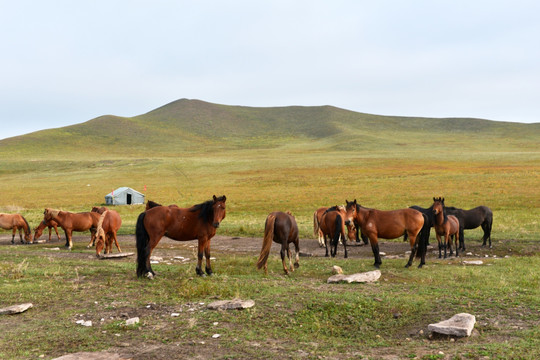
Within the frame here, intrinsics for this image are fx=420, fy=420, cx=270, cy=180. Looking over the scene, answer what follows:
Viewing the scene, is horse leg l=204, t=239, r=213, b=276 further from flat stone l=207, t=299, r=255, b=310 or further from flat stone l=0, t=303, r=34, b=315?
flat stone l=0, t=303, r=34, b=315

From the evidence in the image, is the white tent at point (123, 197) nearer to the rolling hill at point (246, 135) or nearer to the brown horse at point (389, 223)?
the brown horse at point (389, 223)

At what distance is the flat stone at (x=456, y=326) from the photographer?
23.6 feet

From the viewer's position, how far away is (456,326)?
732 cm

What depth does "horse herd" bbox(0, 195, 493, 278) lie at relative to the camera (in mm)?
11656

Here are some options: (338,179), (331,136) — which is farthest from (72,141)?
(338,179)

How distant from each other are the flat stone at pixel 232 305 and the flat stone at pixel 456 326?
11.3ft

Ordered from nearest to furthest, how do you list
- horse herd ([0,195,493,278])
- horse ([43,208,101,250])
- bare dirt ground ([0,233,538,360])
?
bare dirt ground ([0,233,538,360]) → horse herd ([0,195,493,278]) → horse ([43,208,101,250])

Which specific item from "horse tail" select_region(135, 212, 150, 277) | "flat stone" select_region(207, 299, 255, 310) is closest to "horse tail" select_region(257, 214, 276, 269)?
"horse tail" select_region(135, 212, 150, 277)

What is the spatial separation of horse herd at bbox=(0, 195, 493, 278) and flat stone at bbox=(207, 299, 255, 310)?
2932 mm

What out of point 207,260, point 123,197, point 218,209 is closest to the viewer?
point 218,209

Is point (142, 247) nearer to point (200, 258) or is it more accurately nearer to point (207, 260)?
point (200, 258)

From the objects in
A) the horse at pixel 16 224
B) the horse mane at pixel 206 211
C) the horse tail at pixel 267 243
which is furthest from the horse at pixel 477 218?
the horse at pixel 16 224

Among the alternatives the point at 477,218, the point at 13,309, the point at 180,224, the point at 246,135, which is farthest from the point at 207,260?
the point at 246,135

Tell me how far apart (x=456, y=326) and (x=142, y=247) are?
7987 millimetres
